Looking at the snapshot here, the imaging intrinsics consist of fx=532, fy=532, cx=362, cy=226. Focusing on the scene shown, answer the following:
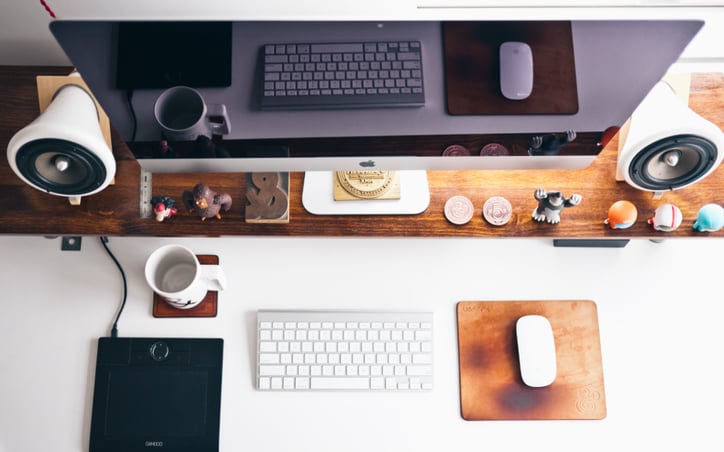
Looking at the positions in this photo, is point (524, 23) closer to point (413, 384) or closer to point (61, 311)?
point (413, 384)

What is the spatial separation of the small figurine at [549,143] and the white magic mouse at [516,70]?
0.25 ft

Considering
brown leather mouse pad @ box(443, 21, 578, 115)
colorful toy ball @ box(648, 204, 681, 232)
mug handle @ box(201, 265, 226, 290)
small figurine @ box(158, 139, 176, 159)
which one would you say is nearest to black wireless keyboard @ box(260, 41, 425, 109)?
brown leather mouse pad @ box(443, 21, 578, 115)

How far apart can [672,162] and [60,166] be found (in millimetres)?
1005

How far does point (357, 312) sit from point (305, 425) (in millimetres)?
241

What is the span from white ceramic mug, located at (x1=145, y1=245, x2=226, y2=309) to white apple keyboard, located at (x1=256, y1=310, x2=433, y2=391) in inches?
4.9

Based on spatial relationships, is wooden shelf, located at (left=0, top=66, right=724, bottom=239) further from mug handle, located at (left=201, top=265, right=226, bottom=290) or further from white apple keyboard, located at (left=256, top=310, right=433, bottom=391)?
white apple keyboard, located at (left=256, top=310, right=433, bottom=391)

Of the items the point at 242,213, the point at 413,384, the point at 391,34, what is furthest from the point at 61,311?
the point at 391,34

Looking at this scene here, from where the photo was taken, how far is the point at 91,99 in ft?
3.03

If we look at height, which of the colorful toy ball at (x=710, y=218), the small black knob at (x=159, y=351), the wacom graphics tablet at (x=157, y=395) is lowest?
the wacom graphics tablet at (x=157, y=395)

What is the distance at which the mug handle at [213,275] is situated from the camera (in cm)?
102

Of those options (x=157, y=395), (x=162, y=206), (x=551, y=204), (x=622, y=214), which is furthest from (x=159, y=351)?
(x=622, y=214)

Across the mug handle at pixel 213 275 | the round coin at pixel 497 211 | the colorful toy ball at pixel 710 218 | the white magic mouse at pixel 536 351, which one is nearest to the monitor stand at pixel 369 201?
the round coin at pixel 497 211

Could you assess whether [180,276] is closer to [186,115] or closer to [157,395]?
[157,395]

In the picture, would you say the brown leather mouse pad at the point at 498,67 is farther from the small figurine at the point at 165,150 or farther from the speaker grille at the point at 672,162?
the small figurine at the point at 165,150
